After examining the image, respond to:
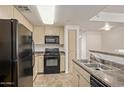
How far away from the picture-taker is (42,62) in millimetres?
7008

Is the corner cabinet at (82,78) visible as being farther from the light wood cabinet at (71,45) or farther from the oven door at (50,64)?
the light wood cabinet at (71,45)

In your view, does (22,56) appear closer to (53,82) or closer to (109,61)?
(109,61)

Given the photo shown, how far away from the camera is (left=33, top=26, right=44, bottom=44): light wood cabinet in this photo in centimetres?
723

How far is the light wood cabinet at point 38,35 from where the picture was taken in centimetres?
723

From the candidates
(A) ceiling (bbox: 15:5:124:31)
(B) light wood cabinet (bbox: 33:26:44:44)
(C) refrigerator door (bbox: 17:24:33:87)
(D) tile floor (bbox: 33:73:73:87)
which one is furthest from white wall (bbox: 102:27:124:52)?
(C) refrigerator door (bbox: 17:24:33:87)

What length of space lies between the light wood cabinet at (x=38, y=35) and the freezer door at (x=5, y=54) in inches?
209

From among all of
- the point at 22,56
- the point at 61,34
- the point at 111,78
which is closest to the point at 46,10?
the point at 22,56

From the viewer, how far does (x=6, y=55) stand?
1.92 metres

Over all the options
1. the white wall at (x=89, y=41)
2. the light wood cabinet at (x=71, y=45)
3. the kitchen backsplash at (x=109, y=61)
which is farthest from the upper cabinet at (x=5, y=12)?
the white wall at (x=89, y=41)

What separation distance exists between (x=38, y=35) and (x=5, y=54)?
537cm

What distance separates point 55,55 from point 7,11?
413 cm

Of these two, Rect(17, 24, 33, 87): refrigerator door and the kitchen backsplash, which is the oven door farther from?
Rect(17, 24, 33, 87): refrigerator door
